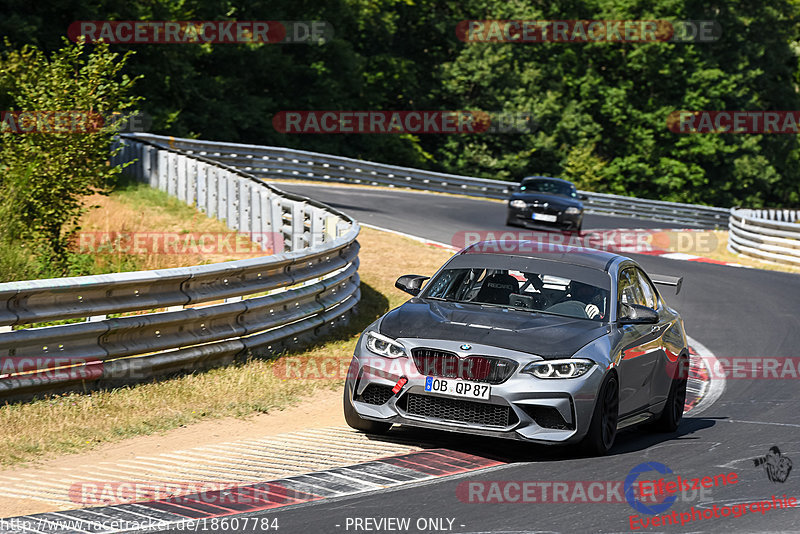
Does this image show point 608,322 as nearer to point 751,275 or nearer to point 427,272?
point 427,272

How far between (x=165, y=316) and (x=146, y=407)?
3.32 ft

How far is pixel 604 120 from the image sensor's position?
64.6 metres

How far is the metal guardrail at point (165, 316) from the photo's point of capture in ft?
26.6

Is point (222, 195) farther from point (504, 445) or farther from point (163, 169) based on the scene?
→ point (504, 445)

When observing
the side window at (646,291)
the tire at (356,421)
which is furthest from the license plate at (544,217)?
the tire at (356,421)

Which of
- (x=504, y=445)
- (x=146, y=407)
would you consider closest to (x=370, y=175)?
(x=146, y=407)

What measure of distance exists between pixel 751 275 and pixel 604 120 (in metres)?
42.6

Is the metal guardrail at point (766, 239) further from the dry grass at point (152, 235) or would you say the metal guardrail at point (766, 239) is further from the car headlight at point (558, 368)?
the car headlight at point (558, 368)

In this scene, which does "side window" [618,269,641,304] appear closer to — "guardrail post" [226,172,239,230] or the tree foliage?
"guardrail post" [226,172,239,230]

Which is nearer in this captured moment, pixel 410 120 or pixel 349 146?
pixel 349 146

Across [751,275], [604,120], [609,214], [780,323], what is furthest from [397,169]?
[604,120]

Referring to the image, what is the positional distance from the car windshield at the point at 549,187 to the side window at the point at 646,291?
1795cm

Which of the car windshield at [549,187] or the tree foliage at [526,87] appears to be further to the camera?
the tree foliage at [526,87]

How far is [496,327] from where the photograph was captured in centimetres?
781
